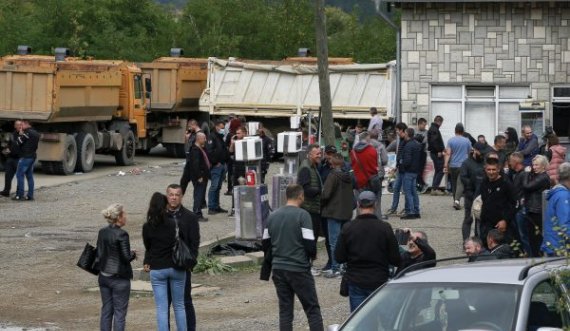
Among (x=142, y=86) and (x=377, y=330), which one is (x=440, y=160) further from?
(x=377, y=330)

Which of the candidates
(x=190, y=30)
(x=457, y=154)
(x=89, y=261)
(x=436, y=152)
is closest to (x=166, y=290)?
(x=89, y=261)

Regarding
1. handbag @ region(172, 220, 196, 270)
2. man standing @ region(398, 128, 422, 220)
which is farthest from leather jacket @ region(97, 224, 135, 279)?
man standing @ region(398, 128, 422, 220)

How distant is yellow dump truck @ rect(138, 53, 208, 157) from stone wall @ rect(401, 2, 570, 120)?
10950 millimetres

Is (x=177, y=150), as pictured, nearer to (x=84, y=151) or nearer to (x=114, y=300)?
(x=84, y=151)

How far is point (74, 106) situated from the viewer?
30016 mm

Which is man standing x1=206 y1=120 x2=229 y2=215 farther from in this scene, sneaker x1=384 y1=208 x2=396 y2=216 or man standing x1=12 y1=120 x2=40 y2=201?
man standing x1=12 y1=120 x2=40 y2=201

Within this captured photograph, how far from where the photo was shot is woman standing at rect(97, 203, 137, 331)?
1133 cm

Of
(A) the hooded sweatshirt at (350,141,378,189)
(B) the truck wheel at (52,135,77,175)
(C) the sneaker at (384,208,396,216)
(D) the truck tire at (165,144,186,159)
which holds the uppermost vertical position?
(D) the truck tire at (165,144,186,159)

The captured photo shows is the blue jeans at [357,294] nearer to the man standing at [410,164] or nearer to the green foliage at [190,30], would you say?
the man standing at [410,164]

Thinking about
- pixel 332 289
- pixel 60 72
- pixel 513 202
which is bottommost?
pixel 332 289

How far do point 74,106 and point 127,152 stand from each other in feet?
14.5

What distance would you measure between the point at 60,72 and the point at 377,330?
2208cm

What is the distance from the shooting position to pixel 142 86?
115 feet

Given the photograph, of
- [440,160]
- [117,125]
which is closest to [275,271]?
[440,160]
